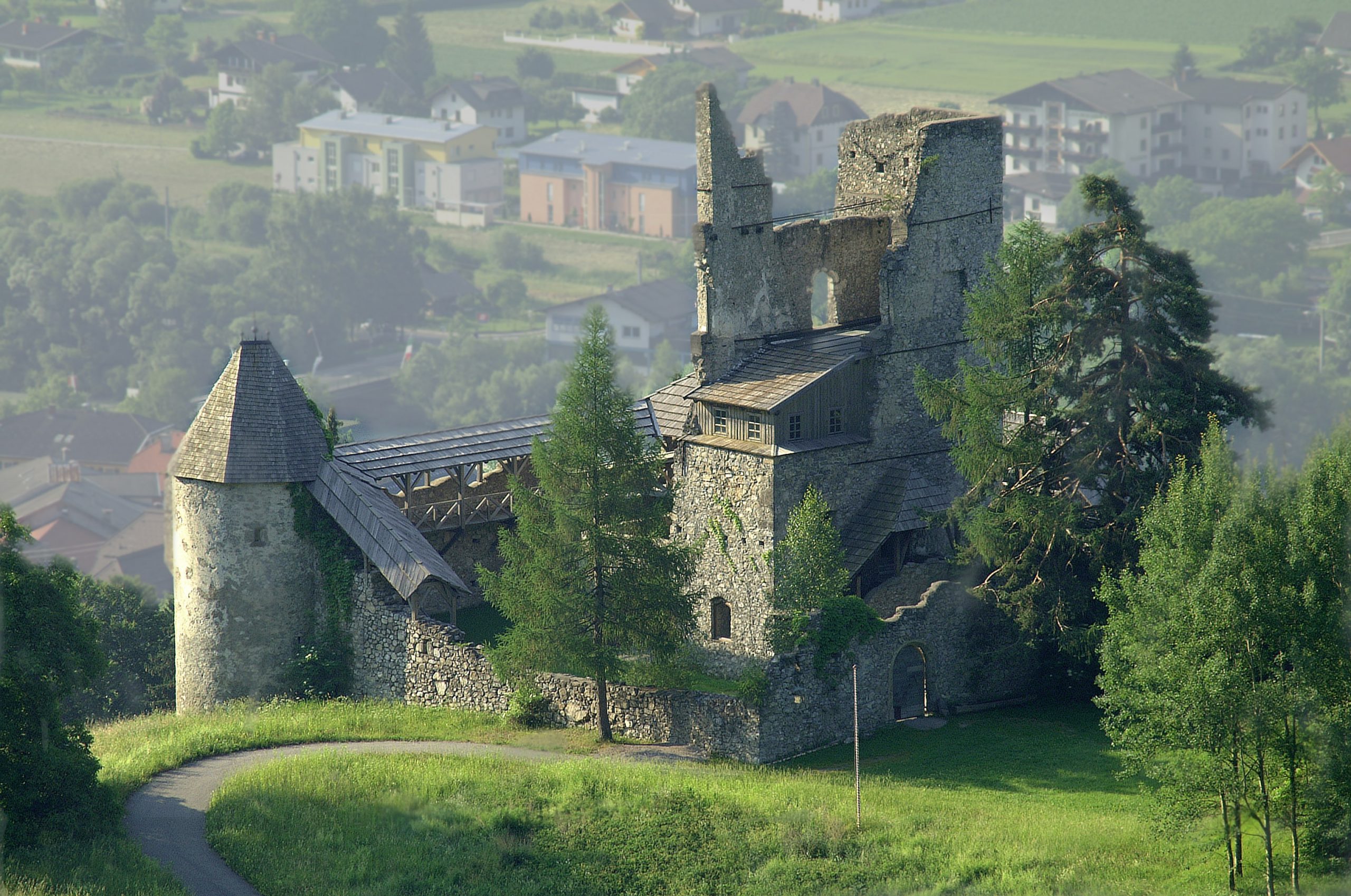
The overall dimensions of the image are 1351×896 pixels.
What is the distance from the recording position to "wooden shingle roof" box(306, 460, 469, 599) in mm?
38688

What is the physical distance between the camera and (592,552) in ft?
118

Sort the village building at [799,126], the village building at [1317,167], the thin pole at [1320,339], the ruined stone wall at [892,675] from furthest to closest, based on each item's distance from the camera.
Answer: the village building at [799,126] < the village building at [1317,167] < the thin pole at [1320,339] < the ruined stone wall at [892,675]

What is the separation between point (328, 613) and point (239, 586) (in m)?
2.03

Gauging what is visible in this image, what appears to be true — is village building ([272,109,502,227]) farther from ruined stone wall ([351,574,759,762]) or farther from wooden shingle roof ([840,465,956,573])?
ruined stone wall ([351,574,759,762])

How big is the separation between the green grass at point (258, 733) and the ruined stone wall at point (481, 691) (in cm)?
43

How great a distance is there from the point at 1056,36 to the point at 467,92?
200 feet

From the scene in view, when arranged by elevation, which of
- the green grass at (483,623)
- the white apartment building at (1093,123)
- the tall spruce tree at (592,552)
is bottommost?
the green grass at (483,623)

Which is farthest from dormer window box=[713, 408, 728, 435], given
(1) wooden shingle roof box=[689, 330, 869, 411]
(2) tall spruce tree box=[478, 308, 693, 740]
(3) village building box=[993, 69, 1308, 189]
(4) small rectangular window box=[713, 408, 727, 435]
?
(3) village building box=[993, 69, 1308, 189]

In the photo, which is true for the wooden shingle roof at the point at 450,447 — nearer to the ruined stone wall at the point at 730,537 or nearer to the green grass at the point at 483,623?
the ruined stone wall at the point at 730,537

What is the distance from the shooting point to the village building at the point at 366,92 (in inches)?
7731

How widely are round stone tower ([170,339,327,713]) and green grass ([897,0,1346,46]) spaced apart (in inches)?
6205

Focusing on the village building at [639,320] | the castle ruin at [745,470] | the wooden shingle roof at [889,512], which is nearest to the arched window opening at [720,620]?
the castle ruin at [745,470]

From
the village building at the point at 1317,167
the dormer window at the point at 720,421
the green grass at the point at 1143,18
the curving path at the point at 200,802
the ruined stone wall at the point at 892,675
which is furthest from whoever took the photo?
the green grass at the point at 1143,18

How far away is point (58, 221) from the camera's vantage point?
174375 millimetres
